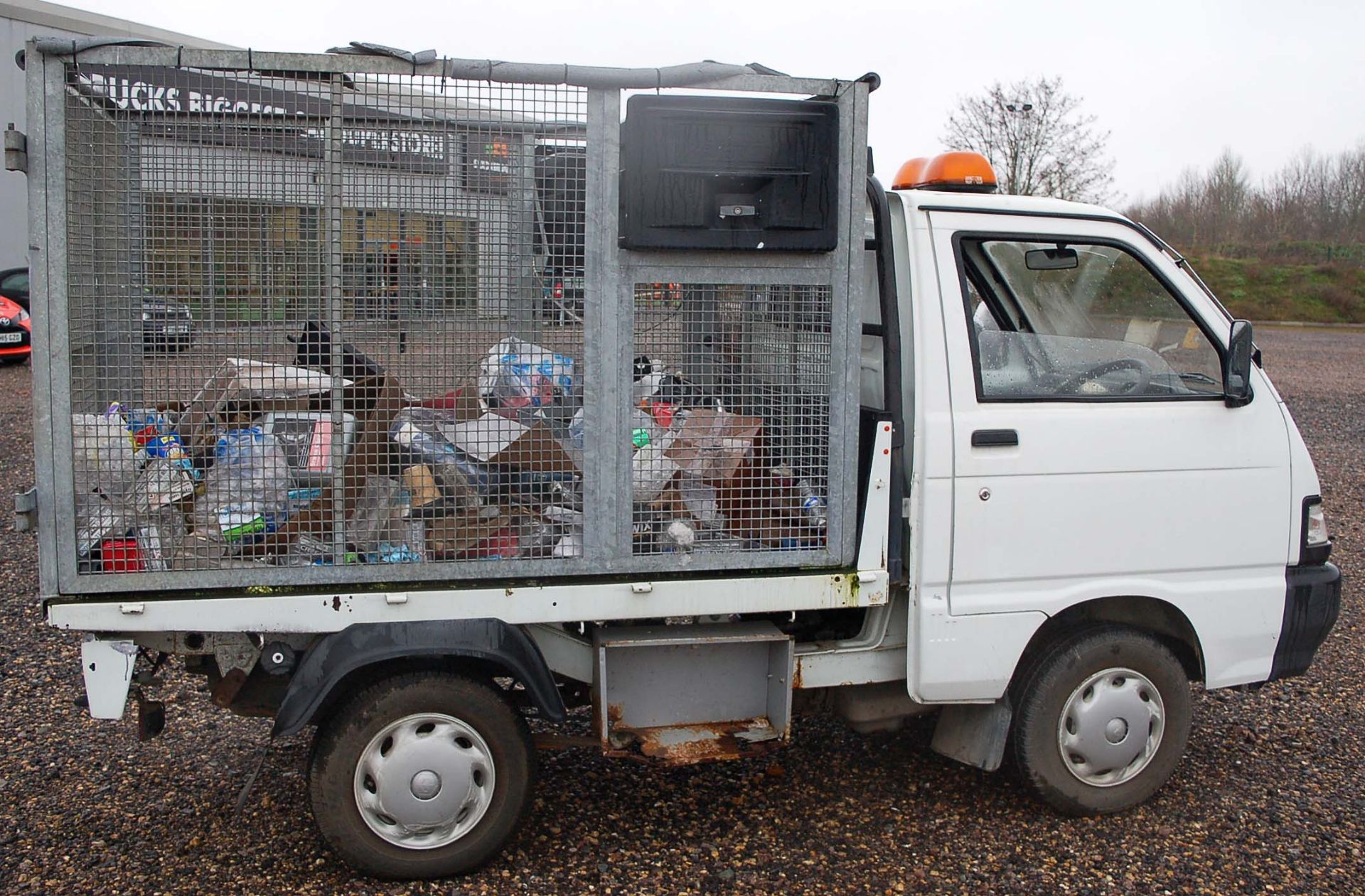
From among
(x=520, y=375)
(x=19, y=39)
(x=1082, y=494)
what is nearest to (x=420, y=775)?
(x=520, y=375)

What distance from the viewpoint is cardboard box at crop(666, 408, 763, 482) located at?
11.9 feet

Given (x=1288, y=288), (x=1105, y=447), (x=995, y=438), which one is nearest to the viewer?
(x=995, y=438)

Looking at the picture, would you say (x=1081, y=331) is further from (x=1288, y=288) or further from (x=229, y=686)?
(x=1288, y=288)

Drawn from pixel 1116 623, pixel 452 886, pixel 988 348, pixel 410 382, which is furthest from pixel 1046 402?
pixel 452 886

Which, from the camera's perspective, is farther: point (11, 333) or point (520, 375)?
point (11, 333)

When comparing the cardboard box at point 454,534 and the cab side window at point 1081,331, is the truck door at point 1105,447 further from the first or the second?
the cardboard box at point 454,534

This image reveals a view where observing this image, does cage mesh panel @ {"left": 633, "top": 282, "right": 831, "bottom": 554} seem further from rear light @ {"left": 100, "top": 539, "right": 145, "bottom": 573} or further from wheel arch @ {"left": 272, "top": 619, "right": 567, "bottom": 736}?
rear light @ {"left": 100, "top": 539, "right": 145, "bottom": 573}

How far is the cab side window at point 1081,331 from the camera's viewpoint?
3.91 meters

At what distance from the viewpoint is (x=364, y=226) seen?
3.34 meters

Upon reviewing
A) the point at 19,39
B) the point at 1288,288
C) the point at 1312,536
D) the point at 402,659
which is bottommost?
the point at 402,659

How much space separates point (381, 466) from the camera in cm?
343

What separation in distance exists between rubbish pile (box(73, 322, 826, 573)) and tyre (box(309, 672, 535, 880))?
453mm

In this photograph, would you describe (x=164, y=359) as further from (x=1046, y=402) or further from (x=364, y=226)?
(x=1046, y=402)

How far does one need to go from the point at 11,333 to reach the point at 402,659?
1804 cm
